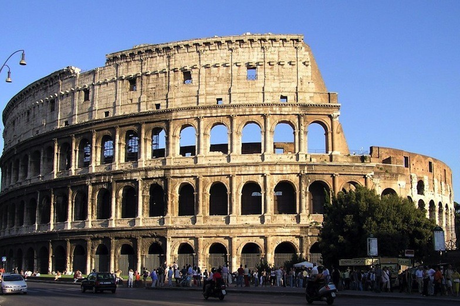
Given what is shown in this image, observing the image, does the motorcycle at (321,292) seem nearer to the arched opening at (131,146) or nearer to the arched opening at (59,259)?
the arched opening at (131,146)

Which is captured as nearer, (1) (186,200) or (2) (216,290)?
(2) (216,290)

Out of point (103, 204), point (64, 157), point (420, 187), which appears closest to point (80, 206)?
point (103, 204)

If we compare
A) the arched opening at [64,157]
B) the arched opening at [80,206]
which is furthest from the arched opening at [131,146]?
the arched opening at [64,157]

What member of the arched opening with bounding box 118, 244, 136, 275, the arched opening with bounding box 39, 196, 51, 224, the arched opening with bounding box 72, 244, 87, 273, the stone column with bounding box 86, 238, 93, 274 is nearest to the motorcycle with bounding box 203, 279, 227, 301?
the arched opening with bounding box 118, 244, 136, 275

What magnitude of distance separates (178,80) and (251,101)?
19.1 ft

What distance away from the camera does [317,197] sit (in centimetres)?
4356

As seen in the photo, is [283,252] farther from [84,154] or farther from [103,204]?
[84,154]

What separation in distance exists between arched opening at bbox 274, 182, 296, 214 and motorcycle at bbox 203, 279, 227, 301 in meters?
19.1

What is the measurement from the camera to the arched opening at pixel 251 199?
43938mm

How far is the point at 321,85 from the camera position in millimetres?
45031

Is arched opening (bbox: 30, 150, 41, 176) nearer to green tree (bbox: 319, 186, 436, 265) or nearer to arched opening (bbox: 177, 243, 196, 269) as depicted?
arched opening (bbox: 177, 243, 196, 269)

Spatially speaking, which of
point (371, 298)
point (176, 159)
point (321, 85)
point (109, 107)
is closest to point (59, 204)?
point (109, 107)

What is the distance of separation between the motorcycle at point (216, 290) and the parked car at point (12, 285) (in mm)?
9461

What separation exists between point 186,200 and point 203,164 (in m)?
3.53
